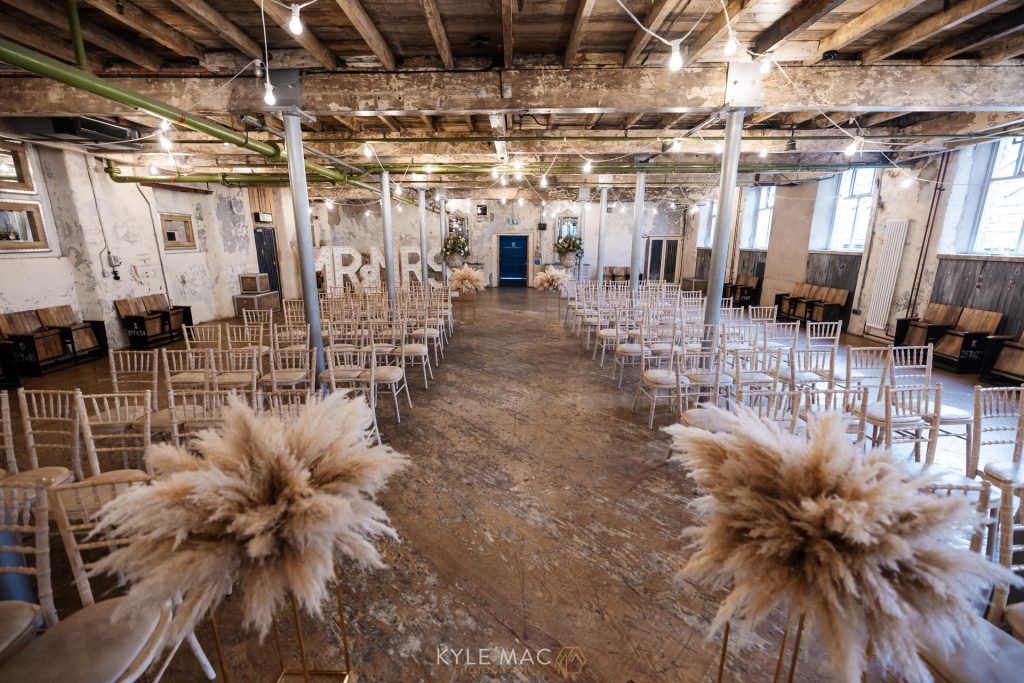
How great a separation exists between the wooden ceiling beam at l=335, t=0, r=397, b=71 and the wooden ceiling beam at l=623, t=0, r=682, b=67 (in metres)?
2.19

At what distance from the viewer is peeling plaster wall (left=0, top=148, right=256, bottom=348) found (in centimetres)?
629

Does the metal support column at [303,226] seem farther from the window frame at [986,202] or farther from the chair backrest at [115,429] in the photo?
the window frame at [986,202]

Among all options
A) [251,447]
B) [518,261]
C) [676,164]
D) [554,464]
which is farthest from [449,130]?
[518,261]

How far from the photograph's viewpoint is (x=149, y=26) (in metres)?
3.34

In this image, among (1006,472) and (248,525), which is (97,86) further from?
(1006,472)

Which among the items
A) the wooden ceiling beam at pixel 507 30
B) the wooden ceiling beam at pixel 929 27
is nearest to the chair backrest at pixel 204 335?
the wooden ceiling beam at pixel 507 30

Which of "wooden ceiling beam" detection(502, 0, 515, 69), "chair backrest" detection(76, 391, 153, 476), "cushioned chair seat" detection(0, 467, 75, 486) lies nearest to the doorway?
"chair backrest" detection(76, 391, 153, 476)

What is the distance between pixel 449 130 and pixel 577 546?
6.30 meters

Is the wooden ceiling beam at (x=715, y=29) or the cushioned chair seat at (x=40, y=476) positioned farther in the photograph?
the wooden ceiling beam at (x=715, y=29)

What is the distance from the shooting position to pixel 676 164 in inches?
306

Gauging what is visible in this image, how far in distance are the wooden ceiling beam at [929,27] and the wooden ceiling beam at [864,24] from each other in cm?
29

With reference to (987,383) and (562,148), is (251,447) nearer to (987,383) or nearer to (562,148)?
(562,148)

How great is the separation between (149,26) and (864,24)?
5644 millimetres

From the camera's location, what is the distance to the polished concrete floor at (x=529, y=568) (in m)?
1.80
